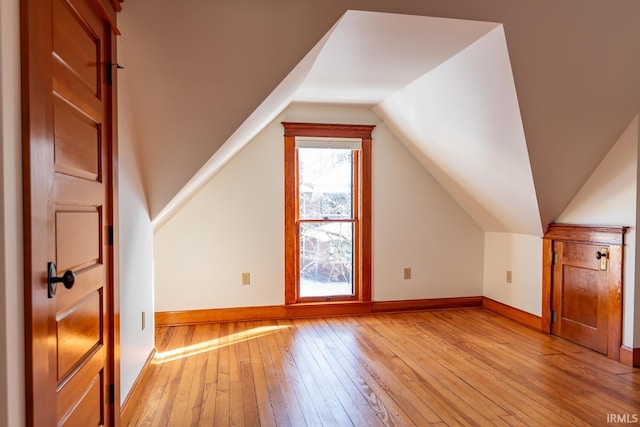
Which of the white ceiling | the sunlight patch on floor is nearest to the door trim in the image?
the white ceiling

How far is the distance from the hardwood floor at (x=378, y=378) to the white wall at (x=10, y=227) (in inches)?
53.8

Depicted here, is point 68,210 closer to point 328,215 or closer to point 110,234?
point 110,234

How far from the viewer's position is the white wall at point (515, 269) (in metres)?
3.79

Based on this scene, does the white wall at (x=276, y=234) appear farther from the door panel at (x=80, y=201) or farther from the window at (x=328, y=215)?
the door panel at (x=80, y=201)

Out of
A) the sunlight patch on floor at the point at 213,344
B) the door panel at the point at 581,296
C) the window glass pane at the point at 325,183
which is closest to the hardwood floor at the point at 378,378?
the sunlight patch on floor at the point at 213,344

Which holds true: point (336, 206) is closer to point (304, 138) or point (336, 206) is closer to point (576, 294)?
point (304, 138)

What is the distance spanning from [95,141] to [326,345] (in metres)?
2.36

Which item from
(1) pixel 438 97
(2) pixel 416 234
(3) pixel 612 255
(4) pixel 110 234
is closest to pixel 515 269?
(2) pixel 416 234

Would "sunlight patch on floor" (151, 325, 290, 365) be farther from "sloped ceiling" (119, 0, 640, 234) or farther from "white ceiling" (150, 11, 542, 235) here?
"sloped ceiling" (119, 0, 640, 234)

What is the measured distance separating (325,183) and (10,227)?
346 centimetres

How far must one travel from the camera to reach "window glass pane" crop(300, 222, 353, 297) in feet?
14.0

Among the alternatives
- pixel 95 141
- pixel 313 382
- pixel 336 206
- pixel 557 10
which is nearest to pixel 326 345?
pixel 313 382

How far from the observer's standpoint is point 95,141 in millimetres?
1604

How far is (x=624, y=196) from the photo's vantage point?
2953 mm
